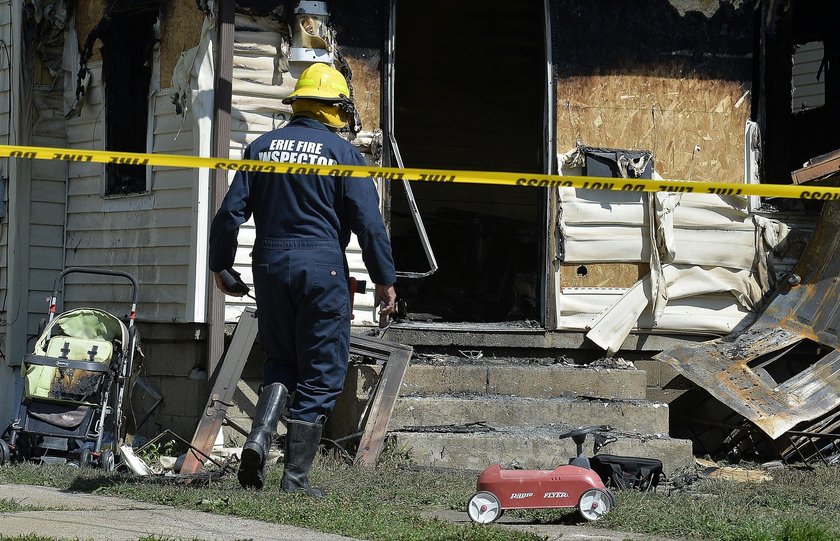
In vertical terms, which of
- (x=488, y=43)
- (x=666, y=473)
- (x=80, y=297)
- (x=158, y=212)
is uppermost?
(x=488, y=43)

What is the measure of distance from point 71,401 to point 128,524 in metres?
3.56

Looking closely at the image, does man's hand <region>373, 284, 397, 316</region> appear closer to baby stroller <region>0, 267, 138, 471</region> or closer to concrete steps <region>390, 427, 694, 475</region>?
concrete steps <region>390, 427, 694, 475</region>

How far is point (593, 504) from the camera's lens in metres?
5.60

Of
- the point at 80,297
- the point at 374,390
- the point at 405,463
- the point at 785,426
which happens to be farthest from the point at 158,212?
the point at 785,426

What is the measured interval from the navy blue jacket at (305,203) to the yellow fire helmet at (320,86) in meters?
0.17

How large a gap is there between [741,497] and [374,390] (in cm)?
282

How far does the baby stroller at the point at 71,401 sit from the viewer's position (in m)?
8.53

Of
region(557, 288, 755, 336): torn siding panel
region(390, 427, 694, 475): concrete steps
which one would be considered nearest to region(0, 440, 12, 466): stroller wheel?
region(390, 427, 694, 475): concrete steps

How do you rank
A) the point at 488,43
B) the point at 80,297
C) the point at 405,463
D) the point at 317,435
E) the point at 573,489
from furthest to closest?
the point at 488,43
the point at 80,297
the point at 405,463
the point at 317,435
the point at 573,489

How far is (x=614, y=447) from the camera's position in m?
8.34

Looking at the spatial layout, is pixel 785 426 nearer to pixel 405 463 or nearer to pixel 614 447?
pixel 614 447

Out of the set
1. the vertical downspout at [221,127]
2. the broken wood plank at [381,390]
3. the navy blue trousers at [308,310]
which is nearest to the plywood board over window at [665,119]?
the broken wood plank at [381,390]

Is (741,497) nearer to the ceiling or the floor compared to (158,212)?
nearer to the floor

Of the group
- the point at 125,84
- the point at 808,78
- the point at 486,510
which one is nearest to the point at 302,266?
the point at 486,510
